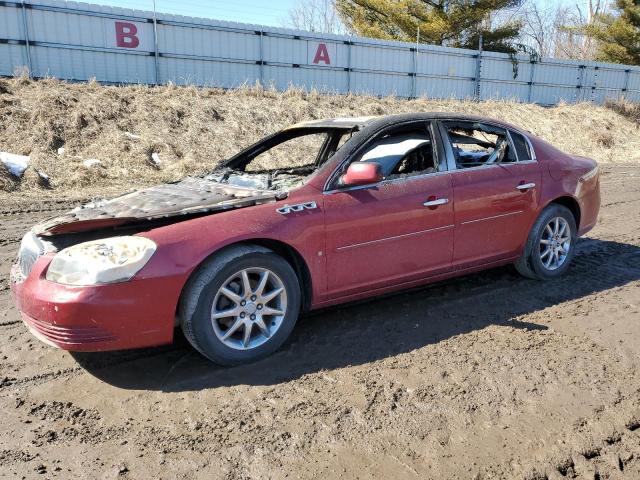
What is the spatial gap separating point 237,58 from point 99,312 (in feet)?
54.6

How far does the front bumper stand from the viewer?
3256 mm

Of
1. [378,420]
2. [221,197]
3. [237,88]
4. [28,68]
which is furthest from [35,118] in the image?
[378,420]

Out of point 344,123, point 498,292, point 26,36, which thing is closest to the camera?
point 344,123

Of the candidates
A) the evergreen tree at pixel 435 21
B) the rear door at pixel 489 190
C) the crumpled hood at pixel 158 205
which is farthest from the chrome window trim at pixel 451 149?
the evergreen tree at pixel 435 21

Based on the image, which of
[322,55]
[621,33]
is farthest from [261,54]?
[621,33]

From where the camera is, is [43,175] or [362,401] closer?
[362,401]

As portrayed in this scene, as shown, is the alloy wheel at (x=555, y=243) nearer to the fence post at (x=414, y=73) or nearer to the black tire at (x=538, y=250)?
the black tire at (x=538, y=250)

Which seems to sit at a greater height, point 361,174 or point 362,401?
point 361,174

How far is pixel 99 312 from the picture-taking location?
3270mm

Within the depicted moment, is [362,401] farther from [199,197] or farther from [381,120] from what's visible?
[381,120]

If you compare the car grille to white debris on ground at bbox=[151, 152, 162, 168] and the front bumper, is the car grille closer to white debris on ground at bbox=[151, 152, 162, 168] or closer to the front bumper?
the front bumper

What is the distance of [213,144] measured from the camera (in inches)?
→ 562

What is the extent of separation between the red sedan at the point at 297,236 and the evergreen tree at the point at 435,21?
25152 millimetres

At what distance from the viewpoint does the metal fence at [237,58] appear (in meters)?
15.5
